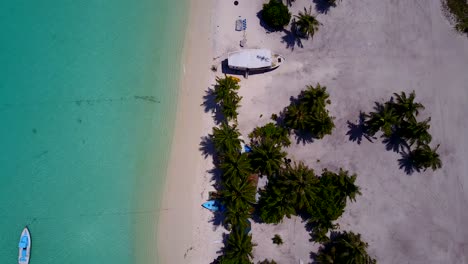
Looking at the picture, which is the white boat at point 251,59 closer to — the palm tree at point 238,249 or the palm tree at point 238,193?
the palm tree at point 238,193

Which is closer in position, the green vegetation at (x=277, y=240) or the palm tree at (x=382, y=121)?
the palm tree at (x=382, y=121)

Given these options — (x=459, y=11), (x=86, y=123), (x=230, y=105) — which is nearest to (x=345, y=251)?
(x=230, y=105)

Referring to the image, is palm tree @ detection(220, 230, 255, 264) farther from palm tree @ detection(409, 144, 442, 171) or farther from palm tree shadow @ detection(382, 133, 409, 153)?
palm tree @ detection(409, 144, 442, 171)

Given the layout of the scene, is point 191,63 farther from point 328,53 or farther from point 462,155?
point 462,155

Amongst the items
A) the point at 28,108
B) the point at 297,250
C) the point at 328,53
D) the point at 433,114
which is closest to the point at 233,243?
the point at 297,250

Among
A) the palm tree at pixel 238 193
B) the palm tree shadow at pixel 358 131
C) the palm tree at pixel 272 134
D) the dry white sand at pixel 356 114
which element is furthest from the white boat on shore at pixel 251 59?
the palm tree at pixel 238 193

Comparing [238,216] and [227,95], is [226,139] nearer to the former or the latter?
[227,95]
